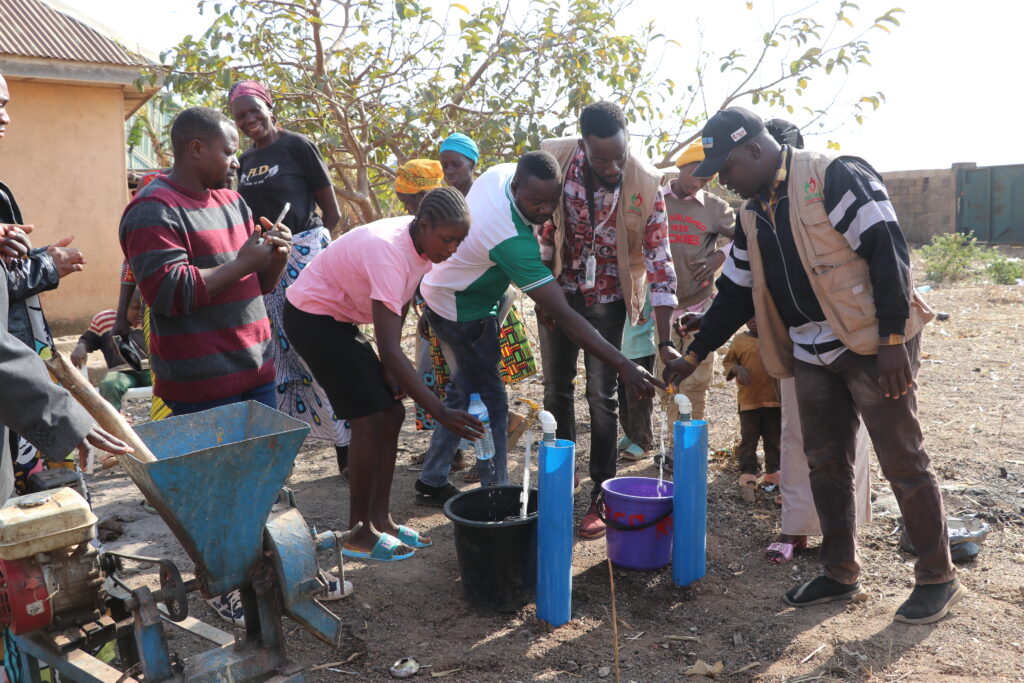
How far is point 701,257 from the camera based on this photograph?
18.3ft

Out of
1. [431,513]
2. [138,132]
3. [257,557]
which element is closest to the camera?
[257,557]

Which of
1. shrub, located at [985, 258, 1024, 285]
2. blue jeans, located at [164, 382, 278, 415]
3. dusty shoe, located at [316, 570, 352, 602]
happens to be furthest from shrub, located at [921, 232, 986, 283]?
blue jeans, located at [164, 382, 278, 415]

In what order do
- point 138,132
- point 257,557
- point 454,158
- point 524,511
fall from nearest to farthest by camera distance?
point 257,557 → point 524,511 → point 454,158 → point 138,132

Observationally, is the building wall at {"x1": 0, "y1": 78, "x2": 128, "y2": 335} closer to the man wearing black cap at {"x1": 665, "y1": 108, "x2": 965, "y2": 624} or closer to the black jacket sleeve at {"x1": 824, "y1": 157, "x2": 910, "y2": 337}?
the man wearing black cap at {"x1": 665, "y1": 108, "x2": 965, "y2": 624}

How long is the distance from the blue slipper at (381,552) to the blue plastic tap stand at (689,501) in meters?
1.33

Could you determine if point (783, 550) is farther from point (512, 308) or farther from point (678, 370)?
point (512, 308)

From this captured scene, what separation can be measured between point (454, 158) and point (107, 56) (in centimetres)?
596

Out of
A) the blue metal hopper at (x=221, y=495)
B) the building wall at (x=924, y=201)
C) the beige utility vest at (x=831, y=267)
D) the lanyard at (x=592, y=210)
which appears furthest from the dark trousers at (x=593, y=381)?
the building wall at (x=924, y=201)

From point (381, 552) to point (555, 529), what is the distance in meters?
1.11

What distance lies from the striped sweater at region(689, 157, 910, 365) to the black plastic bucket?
124 cm

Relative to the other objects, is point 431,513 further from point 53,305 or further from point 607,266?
point 53,305

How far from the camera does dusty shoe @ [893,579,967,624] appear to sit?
333 cm

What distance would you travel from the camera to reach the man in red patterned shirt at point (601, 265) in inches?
166

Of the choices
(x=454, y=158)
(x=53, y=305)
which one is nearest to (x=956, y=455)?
(x=454, y=158)
